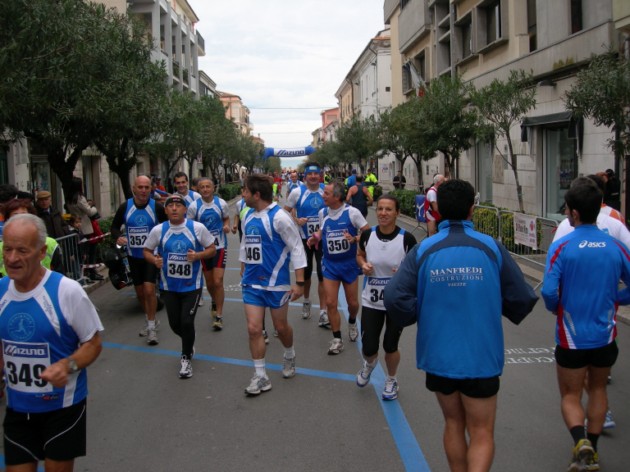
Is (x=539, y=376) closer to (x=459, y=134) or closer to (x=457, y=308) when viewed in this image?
(x=457, y=308)

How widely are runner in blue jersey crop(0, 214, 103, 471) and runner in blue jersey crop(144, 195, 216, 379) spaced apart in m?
3.32

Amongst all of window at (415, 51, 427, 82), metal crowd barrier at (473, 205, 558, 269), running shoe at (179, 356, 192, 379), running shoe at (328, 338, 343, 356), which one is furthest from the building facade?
running shoe at (179, 356, 192, 379)

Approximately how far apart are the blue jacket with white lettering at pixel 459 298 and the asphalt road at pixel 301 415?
1.32 m

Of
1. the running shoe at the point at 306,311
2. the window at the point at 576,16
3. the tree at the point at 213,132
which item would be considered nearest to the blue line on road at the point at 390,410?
the running shoe at the point at 306,311

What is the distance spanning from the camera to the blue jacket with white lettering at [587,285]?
13.8 feet

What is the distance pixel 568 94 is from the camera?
458 inches

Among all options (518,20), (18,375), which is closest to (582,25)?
(518,20)

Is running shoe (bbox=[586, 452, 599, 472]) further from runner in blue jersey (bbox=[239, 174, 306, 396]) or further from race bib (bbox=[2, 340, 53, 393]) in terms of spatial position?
race bib (bbox=[2, 340, 53, 393])

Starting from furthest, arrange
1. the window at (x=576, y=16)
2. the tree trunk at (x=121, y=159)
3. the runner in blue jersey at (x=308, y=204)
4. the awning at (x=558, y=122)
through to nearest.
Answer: the window at (x=576, y=16) → the awning at (x=558, y=122) → the tree trunk at (x=121, y=159) → the runner in blue jersey at (x=308, y=204)

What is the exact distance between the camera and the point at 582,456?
4.12 metres

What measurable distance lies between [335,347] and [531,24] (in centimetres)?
1818

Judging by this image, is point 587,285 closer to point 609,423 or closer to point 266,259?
point 609,423

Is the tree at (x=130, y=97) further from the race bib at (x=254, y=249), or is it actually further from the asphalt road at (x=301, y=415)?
the race bib at (x=254, y=249)

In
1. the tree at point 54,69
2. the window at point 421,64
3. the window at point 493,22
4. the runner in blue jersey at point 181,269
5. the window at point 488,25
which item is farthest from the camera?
the window at point 421,64
